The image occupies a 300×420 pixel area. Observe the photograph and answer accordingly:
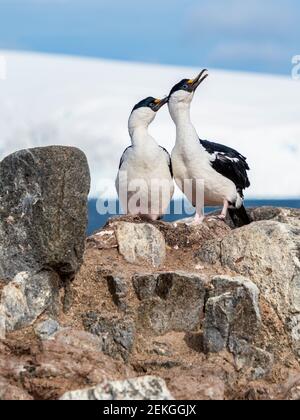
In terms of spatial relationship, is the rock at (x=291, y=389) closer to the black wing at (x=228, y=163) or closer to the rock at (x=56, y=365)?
the rock at (x=56, y=365)

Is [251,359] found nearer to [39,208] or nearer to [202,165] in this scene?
[39,208]

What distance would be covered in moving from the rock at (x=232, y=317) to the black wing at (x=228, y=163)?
404 centimetres

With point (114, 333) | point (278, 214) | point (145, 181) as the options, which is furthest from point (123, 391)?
point (278, 214)

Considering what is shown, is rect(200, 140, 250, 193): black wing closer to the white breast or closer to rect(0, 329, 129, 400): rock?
the white breast

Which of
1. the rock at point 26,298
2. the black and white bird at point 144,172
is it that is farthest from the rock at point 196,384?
the black and white bird at point 144,172

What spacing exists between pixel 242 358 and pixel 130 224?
286 cm

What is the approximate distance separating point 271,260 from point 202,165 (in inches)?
121

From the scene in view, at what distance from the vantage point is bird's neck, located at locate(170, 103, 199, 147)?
18.3 metres

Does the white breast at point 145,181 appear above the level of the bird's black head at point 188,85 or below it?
below

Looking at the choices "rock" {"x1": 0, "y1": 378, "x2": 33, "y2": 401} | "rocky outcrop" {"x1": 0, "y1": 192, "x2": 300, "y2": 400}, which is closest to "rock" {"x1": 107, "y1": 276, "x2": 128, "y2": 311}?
"rocky outcrop" {"x1": 0, "y1": 192, "x2": 300, "y2": 400}

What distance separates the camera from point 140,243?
52.8 feet

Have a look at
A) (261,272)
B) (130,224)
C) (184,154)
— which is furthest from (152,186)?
(261,272)

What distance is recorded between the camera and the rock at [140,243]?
1602 cm

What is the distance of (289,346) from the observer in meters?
15.1
